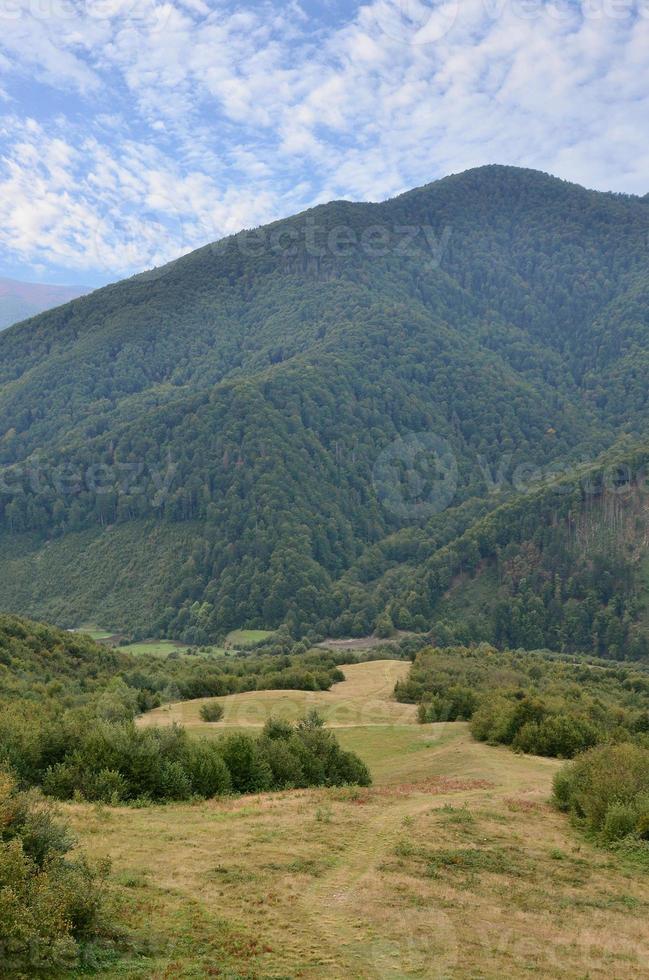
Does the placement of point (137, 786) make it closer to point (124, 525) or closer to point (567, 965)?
point (567, 965)

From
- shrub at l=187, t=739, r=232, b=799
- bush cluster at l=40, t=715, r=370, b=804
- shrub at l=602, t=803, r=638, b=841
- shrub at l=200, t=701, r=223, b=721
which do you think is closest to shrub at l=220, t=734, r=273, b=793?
bush cluster at l=40, t=715, r=370, b=804

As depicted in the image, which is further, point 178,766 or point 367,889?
point 178,766

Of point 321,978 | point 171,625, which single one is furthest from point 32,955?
point 171,625

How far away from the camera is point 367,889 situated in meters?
14.2

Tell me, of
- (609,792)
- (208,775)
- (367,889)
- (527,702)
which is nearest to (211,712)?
(527,702)

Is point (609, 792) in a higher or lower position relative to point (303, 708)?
higher

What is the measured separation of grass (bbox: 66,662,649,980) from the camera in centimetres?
1098

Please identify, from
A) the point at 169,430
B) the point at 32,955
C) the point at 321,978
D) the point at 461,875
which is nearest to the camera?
the point at 32,955

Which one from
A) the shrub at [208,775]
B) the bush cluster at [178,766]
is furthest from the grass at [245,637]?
the shrub at [208,775]

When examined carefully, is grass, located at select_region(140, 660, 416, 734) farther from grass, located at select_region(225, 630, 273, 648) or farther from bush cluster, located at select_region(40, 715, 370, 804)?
grass, located at select_region(225, 630, 273, 648)

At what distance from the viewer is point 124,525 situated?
6122 inches

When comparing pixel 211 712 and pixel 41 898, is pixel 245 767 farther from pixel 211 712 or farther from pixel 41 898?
pixel 41 898

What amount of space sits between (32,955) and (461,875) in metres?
9.69

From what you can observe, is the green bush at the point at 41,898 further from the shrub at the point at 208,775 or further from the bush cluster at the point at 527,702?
the bush cluster at the point at 527,702
